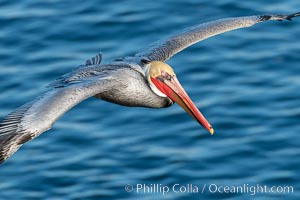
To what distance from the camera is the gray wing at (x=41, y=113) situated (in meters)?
16.2

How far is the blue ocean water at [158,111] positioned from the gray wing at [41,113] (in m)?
3.60

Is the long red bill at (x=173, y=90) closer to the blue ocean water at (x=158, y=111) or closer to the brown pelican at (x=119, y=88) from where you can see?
the brown pelican at (x=119, y=88)

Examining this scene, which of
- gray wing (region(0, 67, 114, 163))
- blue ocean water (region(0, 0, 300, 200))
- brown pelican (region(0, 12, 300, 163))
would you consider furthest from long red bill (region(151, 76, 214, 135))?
blue ocean water (region(0, 0, 300, 200))

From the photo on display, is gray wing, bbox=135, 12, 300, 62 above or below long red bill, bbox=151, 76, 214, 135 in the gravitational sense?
above

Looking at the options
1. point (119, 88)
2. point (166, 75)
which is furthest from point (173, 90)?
point (119, 88)

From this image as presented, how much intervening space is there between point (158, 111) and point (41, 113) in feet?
19.1

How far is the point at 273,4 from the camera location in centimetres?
2470

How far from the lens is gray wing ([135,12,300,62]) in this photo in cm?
1952

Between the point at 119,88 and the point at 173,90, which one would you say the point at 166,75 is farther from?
the point at 119,88

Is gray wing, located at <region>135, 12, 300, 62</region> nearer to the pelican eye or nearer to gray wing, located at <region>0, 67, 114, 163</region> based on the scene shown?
the pelican eye

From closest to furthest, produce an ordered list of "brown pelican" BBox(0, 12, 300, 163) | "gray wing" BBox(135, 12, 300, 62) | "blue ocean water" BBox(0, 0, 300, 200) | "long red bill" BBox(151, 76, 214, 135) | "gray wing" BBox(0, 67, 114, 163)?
"gray wing" BBox(0, 67, 114, 163), "brown pelican" BBox(0, 12, 300, 163), "long red bill" BBox(151, 76, 214, 135), "gray wing" BBox(135, 12, 300, 62), "blue ocean water" BBox(0, 0, 300, 200)

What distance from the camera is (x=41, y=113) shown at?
16.5 m

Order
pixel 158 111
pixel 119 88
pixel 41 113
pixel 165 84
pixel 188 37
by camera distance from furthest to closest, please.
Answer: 1. pixel 158 111
2. pixel 188 37
3. pixel 165 84
4. pixel 119 88
5. pixel 41 113

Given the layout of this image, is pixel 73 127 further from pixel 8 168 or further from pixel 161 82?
pixel 161 82
